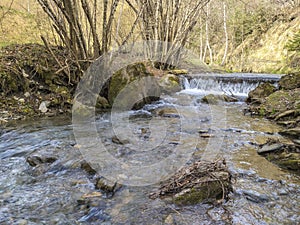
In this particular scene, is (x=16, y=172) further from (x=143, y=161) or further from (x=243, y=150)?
(x=243, y=150)

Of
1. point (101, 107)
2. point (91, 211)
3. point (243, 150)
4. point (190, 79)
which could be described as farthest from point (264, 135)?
point (190, 79)

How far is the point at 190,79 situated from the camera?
10133 millimetres

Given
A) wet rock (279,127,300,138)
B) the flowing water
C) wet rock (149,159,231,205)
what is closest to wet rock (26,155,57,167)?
the flowing water

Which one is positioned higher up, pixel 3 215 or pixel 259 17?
pixel 259 17

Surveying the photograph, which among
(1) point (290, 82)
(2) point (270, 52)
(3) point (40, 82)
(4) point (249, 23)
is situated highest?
(4) point (249, 23)

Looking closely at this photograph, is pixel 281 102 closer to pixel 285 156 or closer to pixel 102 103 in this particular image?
pixel 285 156

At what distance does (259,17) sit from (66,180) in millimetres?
22201

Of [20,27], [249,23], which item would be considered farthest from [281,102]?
[249,23]

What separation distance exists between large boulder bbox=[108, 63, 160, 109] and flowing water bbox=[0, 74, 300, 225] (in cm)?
73

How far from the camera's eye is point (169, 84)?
8.98 m

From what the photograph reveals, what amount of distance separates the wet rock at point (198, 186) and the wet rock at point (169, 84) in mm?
6400

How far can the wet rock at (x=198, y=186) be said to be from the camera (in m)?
2.27

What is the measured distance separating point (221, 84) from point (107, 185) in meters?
8.45

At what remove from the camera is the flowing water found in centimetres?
213
